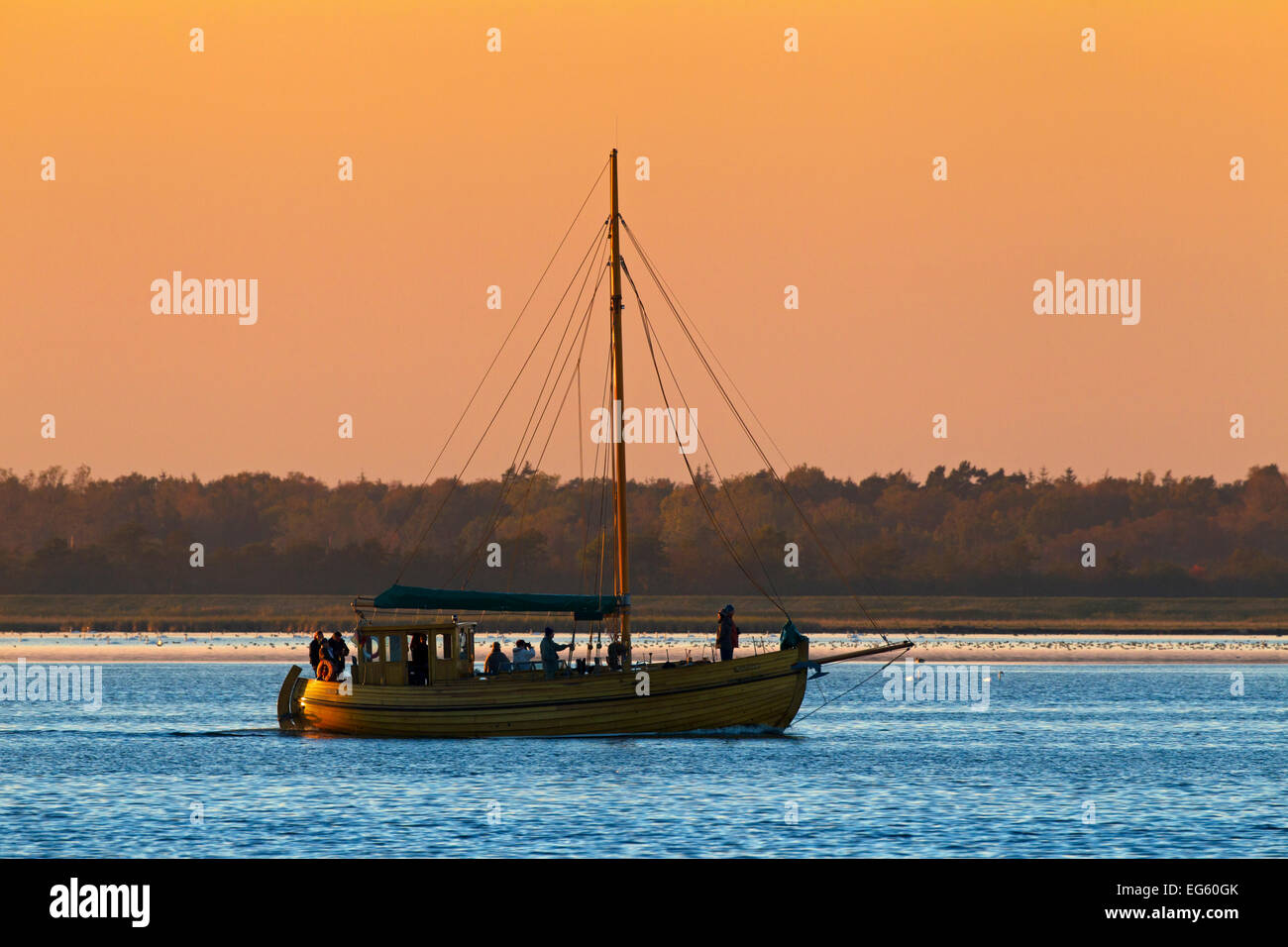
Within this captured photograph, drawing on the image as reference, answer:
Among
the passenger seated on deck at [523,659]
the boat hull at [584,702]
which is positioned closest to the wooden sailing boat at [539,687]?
the boat hull at [584,702]

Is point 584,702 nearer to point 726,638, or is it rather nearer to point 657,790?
point 726,638

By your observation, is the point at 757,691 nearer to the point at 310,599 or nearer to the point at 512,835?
the point at 512,835

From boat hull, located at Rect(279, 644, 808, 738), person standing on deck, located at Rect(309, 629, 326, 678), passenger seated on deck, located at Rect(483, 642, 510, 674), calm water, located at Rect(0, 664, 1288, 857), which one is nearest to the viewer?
calm water, located at Rect(0, 664, 1288, 857)

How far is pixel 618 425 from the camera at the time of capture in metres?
48.5

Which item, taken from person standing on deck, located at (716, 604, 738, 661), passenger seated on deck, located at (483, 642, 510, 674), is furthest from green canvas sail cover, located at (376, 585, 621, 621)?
person standing on deck, located at (716, 604, 738, 661)

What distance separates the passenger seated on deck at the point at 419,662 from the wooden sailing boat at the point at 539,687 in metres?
0.08

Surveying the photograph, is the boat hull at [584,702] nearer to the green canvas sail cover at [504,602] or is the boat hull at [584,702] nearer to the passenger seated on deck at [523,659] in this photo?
the passenger seated on deck at [523,659]

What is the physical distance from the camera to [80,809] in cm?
3541

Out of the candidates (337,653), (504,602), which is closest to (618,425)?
(504,602)

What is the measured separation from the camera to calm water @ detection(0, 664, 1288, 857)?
31203 millimetres

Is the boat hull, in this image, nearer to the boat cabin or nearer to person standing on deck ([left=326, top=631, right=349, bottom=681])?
the boat cabin

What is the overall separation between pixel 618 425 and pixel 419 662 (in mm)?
8446

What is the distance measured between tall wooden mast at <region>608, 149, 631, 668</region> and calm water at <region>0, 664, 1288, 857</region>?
4.04 meters
